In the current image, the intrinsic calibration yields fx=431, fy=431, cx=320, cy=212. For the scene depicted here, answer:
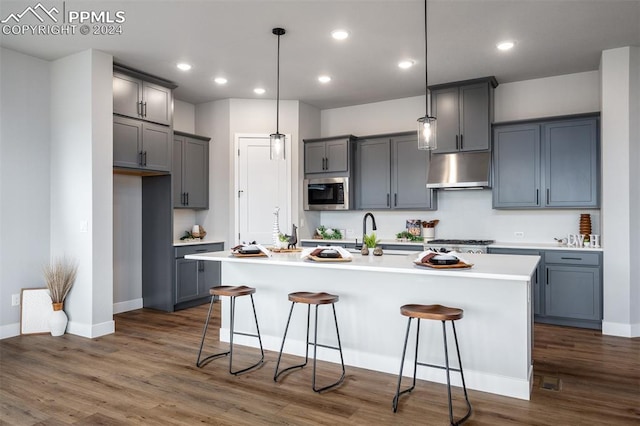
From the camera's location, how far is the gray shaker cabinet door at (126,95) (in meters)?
4.73

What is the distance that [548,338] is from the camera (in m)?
4.30

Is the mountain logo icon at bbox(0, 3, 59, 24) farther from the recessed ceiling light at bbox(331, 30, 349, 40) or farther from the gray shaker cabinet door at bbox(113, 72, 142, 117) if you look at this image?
the recessed ceiling light at bbox(331, 30, 349, 40)

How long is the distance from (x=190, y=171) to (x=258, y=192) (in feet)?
3.21

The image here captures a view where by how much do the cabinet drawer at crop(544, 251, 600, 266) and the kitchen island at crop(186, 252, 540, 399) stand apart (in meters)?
1.55

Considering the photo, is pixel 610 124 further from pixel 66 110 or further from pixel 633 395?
pixel 66 110

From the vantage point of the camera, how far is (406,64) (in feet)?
15.9

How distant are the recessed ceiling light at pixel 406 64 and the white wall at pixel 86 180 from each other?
3138 mm

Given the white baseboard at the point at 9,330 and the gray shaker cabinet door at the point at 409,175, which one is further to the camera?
the gray shaker cabinet door at the point at 409,175

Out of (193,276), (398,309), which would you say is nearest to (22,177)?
(193,276)

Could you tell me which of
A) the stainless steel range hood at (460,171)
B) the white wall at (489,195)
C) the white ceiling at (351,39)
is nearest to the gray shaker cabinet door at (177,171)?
the white ceiling at (351,39)

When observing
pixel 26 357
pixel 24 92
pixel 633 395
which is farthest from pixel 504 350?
pixel 24 92

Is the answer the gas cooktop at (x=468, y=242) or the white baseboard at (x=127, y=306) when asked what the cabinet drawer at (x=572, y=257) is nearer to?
the gas cooktop at (x=468, y=242)

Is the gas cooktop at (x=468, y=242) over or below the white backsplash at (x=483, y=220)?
below

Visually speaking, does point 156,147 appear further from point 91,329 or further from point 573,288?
point 573,288
